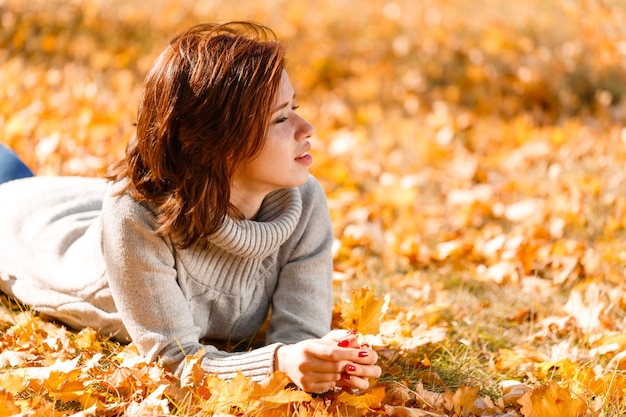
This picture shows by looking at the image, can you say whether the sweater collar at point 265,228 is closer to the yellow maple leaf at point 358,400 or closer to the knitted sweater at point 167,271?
the knitted sweater at point 167,271

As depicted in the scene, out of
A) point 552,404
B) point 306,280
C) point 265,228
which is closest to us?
point 552,404

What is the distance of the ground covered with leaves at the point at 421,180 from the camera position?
1854mm

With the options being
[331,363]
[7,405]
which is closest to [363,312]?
[331,363]

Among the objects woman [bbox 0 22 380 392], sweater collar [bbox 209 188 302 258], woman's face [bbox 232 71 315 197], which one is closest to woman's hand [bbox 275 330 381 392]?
woman [bbox 0 22 380 392]

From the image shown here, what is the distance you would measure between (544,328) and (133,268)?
51.9 inches

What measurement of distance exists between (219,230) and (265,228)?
136 millimetres

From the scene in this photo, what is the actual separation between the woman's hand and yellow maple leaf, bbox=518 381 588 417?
36 cm

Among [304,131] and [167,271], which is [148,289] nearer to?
[167,271]

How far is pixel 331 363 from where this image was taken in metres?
1.65

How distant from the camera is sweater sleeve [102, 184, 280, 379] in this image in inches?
73.4

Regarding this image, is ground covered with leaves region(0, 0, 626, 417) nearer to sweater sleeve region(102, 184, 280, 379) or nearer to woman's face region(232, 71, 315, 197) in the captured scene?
sweater sleeve region(102, 184, 280, 379)

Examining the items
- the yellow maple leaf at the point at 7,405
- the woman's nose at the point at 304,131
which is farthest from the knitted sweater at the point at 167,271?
the yellow maple leaf at the point at 7,405

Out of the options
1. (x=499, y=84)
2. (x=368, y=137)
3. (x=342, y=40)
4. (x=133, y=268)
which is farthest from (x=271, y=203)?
(x=342, y=40)

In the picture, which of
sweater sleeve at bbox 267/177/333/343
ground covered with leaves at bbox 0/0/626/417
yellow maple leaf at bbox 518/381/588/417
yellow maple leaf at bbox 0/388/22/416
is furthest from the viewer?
sweater sleeve at bbox 267/177/333/343
